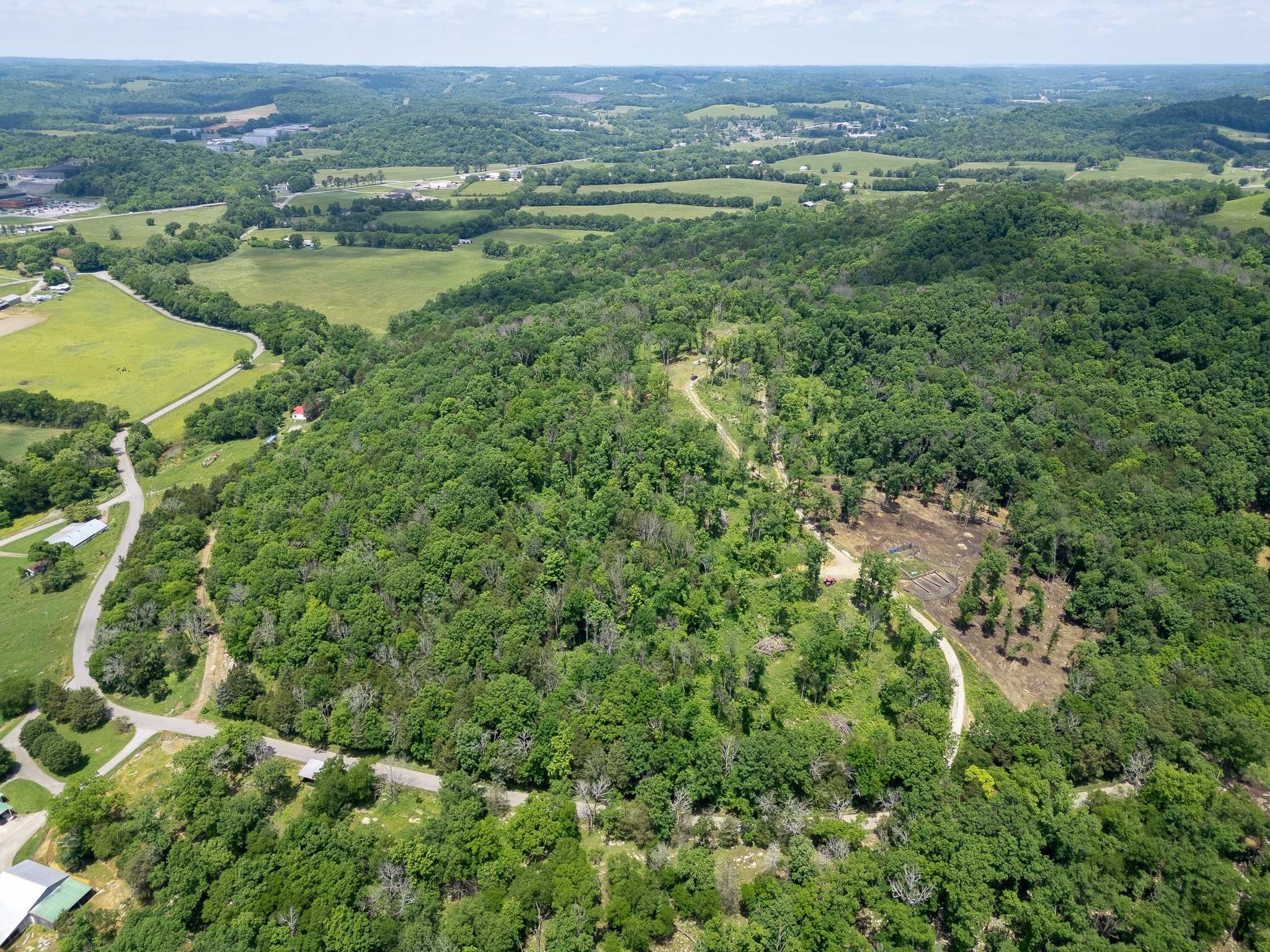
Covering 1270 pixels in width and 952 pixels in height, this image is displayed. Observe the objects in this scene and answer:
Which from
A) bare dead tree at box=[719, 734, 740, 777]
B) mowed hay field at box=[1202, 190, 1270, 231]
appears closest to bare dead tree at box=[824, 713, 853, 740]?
bare dead tree at box=[719, 734, 740, 777]

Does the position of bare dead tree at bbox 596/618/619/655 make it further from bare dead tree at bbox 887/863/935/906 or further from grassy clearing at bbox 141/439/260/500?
grassy clearing at bbox 141/439/260/500

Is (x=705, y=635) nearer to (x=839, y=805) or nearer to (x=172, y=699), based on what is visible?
(x=839, y=805)

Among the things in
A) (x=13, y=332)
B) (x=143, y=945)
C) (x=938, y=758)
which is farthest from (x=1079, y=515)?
(x=13, y=332)

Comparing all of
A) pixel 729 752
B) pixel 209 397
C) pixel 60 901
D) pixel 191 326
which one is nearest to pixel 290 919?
pixel 60 901

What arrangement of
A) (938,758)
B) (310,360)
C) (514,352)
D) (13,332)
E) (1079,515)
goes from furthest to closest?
(13,332) < (310,360) < (514,352) < (1079,515) < (938,758)

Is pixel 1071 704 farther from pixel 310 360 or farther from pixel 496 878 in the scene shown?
pixel 310 360
